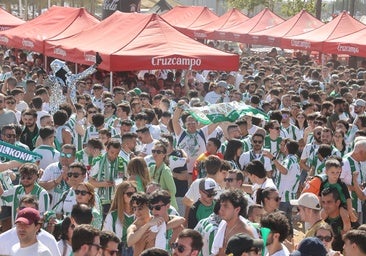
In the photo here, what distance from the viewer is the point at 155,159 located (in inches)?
356

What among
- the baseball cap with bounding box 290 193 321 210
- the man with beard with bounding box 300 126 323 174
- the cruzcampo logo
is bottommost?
the man with beard with bounding box 300 126 323 174

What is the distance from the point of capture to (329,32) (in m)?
23.3

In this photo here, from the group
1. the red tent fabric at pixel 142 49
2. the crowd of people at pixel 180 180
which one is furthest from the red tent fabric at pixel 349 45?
the crowd of people at pixel 180 180

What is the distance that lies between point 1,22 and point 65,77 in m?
14.3

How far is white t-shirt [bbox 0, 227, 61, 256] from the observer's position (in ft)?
20.9

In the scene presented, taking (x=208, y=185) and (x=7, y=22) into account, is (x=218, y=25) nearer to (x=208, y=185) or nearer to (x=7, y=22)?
(x=7, y=22)

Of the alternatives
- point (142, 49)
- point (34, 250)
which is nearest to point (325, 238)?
point (34, 250)

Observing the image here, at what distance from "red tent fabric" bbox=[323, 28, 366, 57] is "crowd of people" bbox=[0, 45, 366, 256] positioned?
215 inches

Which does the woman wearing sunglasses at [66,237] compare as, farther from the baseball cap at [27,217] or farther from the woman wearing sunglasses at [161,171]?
the woman wearing sunglasses at [161,171]

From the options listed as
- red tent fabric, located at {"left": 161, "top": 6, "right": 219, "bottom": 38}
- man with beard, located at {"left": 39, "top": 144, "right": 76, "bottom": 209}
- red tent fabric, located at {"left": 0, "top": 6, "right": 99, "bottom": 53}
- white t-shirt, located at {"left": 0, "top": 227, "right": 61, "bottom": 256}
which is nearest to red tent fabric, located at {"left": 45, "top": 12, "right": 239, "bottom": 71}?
red tent fabric, located at {"left": 0, "top": 6, "right": 99, "bottom": 53}

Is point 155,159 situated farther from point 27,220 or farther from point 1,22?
point 1,22

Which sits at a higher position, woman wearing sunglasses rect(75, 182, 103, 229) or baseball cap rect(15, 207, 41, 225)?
baseball cap rect(15, 207, 41, 225)

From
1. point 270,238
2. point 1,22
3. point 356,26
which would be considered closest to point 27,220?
point 270,238

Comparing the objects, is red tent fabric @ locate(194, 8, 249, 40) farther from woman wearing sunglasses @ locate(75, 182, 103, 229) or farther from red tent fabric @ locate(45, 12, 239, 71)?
woman wearing sunglasses @ locate(75, 182, 103, 229)
